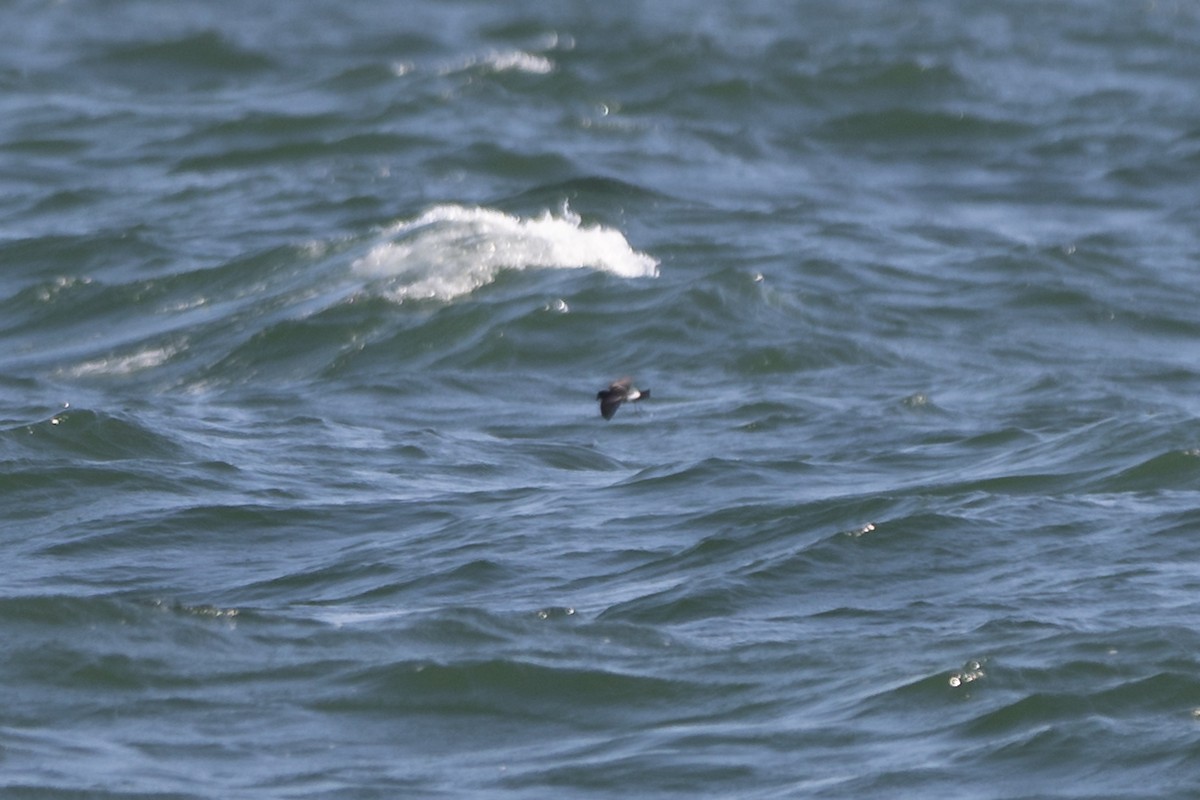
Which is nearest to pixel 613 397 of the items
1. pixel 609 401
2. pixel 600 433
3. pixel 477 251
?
pixel 609 401

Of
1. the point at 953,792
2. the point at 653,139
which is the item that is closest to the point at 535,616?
the point at 953,792

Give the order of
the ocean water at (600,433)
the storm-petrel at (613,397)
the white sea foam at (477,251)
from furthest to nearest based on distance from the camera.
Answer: the white sea foam at (477,251) < the storm-petrel at (613,397) < the ocean water at (600,433)

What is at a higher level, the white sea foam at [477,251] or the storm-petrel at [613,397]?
the storm-petrel at [613,397]

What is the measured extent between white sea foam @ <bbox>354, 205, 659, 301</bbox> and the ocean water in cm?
6

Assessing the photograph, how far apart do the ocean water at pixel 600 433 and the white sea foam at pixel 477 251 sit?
2.2 inches

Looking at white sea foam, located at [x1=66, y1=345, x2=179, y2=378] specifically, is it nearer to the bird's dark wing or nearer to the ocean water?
the ocean water

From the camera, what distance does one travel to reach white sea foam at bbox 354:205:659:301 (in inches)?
664

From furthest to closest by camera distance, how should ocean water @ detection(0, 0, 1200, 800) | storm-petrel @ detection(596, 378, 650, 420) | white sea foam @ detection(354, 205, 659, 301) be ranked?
1. white sea foam @ detection(354, 205, 659, 301)
2. storm-petrel @ detection(596, 378, 650, 420)
3. ocean water @ detection(0, 0, 1200, 800)

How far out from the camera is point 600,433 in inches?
543

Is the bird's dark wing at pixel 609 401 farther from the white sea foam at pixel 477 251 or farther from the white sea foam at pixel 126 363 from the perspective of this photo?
the white sea foam at pixel 477 251

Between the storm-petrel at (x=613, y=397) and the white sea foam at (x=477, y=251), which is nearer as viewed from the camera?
the storm-petrel at (x=613, y=397)

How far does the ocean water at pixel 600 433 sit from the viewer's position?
9.65m

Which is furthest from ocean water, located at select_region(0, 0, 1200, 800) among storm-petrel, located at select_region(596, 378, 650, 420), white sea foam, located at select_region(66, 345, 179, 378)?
storm-petrel, located at select_region(596, 378, 650, 420)

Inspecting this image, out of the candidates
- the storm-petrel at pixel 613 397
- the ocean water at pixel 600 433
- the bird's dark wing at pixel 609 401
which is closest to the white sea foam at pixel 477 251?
the ocean water at pixel 600 433
